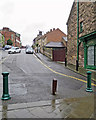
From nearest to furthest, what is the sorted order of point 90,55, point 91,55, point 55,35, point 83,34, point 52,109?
point 52,109 → point 91,55 → point 90,55 → point 83,34 → point 55,35

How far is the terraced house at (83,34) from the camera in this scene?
1200 cm

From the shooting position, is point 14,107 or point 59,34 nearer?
point 14,107

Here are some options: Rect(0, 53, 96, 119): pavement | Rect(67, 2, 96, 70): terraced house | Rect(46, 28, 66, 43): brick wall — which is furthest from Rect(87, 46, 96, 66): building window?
Rect(46, 28, 66, 43): brick wall

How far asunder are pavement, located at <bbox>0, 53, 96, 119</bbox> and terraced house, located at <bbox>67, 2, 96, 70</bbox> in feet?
27.0

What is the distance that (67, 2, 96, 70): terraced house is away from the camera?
12.0m

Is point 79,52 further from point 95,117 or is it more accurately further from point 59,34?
point 59,34

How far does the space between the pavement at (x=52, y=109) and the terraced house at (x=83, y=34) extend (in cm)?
822

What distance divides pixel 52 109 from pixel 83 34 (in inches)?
462

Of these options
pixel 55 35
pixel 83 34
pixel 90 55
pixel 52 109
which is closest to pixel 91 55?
pixel 90 55

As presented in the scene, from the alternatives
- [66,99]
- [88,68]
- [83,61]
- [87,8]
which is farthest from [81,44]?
[66,99]

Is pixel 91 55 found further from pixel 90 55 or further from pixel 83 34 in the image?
pixel 83 34

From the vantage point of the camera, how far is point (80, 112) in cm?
367

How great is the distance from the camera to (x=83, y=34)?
1385 centimetres

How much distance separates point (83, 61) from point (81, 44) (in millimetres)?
2099
